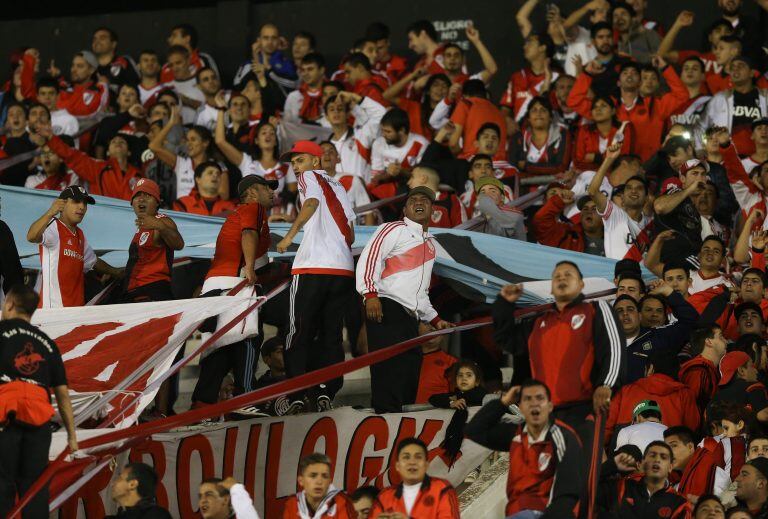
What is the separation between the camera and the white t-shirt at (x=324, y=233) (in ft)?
35.3

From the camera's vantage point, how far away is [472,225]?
41.5ft

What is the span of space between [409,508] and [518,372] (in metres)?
2.74

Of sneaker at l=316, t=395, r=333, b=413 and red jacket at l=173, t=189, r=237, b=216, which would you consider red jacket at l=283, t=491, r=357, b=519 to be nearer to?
sneaker at l=316, t=395, r=333, b=413

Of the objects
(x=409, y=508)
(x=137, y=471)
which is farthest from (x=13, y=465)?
(x=409, y=508)

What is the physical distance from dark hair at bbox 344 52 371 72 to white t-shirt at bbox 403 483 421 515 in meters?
8.04

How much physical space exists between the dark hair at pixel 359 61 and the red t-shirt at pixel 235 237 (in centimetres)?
528

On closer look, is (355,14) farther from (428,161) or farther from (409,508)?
(409,508)

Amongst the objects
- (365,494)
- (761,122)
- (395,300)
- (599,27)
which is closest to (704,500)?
(365,494)

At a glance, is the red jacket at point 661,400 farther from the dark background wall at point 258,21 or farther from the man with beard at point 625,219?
the dark background wall at point 258,21

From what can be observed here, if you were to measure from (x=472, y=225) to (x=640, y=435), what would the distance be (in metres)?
3.08

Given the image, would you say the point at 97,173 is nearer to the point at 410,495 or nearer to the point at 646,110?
the point at 646,110

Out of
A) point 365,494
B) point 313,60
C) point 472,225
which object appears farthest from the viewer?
point 313,60

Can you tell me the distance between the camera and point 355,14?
64.4 ft

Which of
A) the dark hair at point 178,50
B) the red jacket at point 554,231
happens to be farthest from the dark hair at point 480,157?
the dark hair at point 178,50
